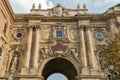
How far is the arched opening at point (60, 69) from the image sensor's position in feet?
82.8

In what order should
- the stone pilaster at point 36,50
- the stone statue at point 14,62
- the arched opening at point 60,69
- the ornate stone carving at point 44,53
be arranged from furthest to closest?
the arched opening at point 60,69
the ornate stone carving at point 44,53
the stone statue at point 14,62
the stone pilaster at point 36,50

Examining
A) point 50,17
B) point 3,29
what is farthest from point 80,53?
point 3,29

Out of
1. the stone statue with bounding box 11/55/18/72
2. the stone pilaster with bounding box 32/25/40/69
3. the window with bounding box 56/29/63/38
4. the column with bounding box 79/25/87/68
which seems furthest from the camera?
the window with bounding box 56/29/63/38

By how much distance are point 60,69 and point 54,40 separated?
574 centimetres

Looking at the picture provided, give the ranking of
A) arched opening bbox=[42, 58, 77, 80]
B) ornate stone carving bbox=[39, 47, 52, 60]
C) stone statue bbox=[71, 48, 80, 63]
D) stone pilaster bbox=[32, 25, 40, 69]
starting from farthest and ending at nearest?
1. arched opening bbox=[42, 58, 77, 80]
2. ornate stone carving bbox=[39, 47, 52, 60]
3. stone statue bbox=[71, 48, 80, 63]
4. stone pilaster bbox=[32, 25, 40, 69]

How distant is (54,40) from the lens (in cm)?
2436

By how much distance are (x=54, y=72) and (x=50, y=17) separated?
8.66 meters

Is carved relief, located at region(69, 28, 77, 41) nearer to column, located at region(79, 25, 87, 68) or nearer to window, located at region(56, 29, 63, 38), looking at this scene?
column, located at region(79, 25, 87, 68)

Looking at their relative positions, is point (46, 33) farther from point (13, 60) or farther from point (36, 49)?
point (13, 60)

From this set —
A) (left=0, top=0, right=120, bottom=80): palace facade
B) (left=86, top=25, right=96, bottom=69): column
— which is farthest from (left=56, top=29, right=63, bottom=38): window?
(left=86, top=25, right=96, bottom=69): column

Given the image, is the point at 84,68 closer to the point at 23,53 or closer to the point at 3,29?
the point at 23,53

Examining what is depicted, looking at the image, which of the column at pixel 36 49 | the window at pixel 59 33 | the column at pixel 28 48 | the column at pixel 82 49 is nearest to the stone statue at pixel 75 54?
the column at pixel 82 49

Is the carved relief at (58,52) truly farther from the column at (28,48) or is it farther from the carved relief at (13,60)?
the carved relief at (13,60)

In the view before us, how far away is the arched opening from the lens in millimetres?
25242
